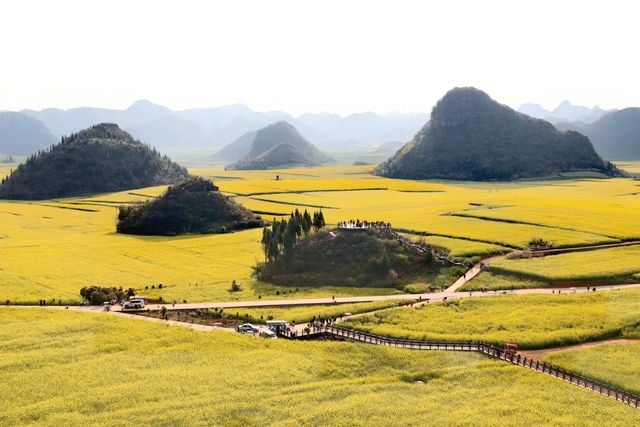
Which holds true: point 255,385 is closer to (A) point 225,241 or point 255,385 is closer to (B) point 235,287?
(B) point 235,287

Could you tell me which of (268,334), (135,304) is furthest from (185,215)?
(268,334)

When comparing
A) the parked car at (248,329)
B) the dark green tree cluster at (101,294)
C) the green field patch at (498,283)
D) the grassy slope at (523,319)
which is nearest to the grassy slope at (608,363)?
the grassy slope at (523,319)

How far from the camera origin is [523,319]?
5975cm

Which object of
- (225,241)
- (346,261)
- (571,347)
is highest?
(346,261)

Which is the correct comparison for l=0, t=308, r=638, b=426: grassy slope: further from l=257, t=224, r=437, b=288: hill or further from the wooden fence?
l=257, t=224, r=437, b=288: hill

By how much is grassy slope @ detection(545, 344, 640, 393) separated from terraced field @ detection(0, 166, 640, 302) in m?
26.7

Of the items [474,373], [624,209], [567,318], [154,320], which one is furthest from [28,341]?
[624,209]

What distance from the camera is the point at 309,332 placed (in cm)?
5650

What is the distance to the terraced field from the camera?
78.1 m

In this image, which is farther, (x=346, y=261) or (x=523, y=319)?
(x=346, y=261)

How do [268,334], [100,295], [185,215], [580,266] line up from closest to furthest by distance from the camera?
[268,334], [100,295], [580,266], [185,215]

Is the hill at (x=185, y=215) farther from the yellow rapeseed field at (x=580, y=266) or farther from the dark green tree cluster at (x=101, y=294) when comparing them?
the yellow rapeseed field at (x=580, y=266)

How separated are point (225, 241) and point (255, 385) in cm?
7453

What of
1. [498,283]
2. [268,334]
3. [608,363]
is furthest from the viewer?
[498,283]
